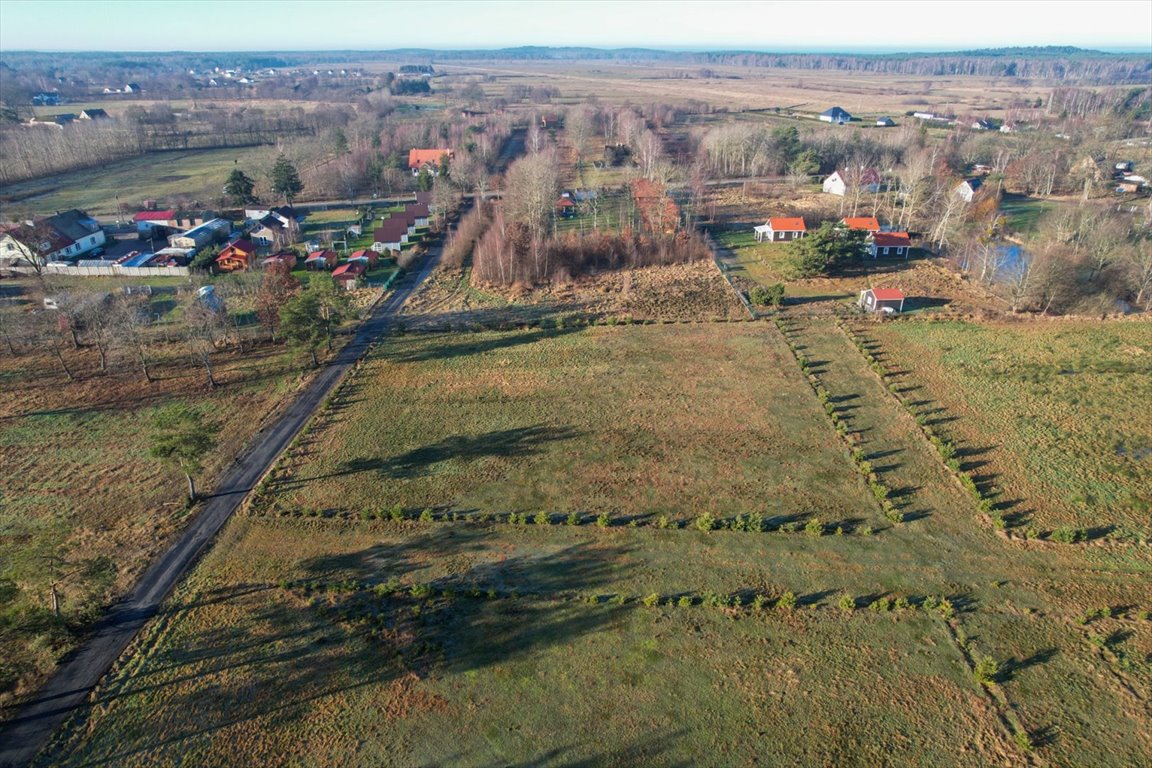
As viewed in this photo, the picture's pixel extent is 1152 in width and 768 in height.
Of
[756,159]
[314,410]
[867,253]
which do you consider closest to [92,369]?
[314,410]

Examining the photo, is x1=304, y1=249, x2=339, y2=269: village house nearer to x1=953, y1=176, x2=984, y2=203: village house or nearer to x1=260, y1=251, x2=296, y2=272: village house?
x1=260, y1=251, x2=296, y2=272: village house

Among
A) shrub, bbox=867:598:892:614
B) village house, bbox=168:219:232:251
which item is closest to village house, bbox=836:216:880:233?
shrub, bbox=867:598:892:614

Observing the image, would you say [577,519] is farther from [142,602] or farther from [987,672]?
[142,602]

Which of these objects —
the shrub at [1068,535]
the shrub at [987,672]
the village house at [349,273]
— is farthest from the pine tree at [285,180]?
the shrub at [987,672]

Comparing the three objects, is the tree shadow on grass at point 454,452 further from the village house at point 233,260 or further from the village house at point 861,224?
the village house at point 861,224

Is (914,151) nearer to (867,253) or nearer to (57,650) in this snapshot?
(867,253)

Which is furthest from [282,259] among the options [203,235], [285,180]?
[285,180]
